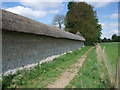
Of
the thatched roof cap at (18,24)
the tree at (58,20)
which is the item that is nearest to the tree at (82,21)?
the tree at (58,20)

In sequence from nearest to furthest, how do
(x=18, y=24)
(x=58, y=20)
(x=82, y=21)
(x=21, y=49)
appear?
1. (x=18, y=24)
2. (x=21, y=49)
3. (x=82, y=21)
4. (x=58, y=20)

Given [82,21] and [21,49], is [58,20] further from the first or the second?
[21,49]

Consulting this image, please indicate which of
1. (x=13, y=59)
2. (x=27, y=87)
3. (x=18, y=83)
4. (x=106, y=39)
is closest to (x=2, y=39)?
(x=13, y=59)

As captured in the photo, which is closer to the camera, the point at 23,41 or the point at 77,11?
the point at 23,41

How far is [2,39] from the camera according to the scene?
5289mm

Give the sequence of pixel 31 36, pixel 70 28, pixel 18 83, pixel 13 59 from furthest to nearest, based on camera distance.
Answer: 1. pixel 70 28
2. pixel 31 36
3. pixel 13 59
4. pixel 18 83

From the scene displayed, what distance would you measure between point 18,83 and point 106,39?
89.9 metres

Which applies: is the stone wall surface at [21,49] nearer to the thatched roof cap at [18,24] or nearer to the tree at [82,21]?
the thatched roof cap at [18,24]

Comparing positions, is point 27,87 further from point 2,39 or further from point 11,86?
point 2,39

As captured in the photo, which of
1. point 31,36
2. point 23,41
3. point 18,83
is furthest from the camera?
point 31,36

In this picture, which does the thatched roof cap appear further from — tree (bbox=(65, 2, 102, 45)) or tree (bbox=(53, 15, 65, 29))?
tree (bbox=(53, 15, 65, 29))

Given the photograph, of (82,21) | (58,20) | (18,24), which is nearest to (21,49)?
(18,24)

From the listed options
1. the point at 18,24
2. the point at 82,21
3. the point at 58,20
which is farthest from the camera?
the point at 58,20

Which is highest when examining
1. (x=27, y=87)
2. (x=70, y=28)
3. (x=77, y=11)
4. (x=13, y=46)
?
(x=77, y=11)
